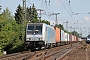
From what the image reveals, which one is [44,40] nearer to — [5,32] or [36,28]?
[36,28]

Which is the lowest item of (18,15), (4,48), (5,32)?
(4,48)

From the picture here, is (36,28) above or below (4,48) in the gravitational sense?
above

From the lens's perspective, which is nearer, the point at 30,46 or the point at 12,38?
the point at 30,46

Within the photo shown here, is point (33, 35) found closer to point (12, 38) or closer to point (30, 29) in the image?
point (30, 29)

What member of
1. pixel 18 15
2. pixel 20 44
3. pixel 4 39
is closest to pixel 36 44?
pixel 20 44

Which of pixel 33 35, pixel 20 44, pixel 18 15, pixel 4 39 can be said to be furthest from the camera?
pixel 18 15

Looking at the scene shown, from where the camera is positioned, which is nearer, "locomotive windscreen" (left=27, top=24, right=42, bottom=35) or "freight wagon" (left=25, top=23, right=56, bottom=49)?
"freight wagon" (left=25, top=23, right=56, bottom=49)

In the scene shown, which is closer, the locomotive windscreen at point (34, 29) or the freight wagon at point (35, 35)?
the freight wagon at point (35, 35)

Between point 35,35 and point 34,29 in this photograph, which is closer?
point 35,35

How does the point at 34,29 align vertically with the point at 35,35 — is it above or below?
above

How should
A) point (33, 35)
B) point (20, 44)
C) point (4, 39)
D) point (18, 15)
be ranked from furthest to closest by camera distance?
point (18, 15) → point (4, 39) → point (20, 44) → point (33, 35)

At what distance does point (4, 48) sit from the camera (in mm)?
41188

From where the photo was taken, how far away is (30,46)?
1155 inches

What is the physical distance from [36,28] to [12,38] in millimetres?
12972
